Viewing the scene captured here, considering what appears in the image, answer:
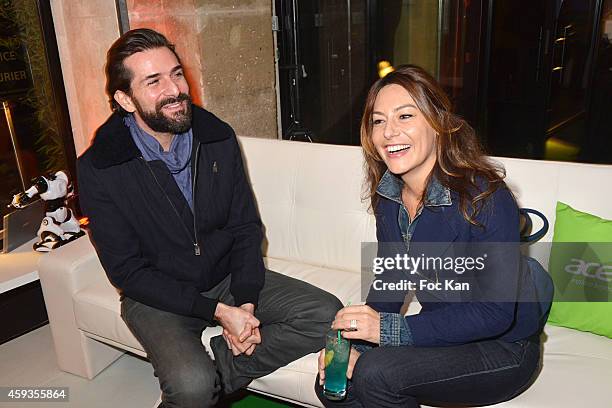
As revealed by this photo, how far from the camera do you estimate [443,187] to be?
1.45m

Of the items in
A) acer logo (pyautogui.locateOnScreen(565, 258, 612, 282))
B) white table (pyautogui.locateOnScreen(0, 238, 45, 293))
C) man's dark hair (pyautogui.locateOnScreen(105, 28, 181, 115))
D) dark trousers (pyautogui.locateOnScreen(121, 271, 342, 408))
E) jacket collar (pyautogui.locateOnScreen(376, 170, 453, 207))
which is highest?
man's dark hair (pyautogui.locateOnScreen(105, 28, 181, 115))

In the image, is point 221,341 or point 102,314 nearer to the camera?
point 221,341

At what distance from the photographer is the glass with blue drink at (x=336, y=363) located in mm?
1433

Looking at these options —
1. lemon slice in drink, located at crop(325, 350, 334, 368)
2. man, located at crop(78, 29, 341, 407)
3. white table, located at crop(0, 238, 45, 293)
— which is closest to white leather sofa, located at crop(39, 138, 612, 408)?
man, located at crop(78, 29, 341, 407)

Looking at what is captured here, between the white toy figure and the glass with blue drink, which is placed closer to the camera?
the glass with blue drink

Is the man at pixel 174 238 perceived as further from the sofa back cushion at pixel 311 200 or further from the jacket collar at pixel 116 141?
the sofa back cushion at pixel 311 200

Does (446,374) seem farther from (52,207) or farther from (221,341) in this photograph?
(52,207)

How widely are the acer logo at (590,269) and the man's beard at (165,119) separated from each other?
1.33 m

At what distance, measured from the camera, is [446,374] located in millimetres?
1359

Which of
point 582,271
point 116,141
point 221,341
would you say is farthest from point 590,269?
point 116,141

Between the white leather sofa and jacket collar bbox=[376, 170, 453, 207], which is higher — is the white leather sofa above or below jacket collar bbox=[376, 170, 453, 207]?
below

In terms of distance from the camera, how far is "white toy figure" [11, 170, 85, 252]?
260cm

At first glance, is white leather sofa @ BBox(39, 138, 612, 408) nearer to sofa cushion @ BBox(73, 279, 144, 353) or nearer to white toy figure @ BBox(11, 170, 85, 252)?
sofa cushion @ BBox(73, 279, 144, 353)

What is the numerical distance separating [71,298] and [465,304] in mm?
1500
